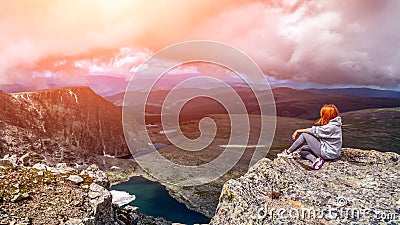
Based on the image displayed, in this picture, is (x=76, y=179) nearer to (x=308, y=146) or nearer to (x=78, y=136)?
(x=308, y=146)

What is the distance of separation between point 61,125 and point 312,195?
442ft

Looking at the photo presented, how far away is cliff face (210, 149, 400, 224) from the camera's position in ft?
32.5

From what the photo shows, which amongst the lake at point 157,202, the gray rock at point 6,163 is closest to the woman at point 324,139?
→ the gray rock at point 6,163

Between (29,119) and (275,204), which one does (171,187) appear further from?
(275,204)

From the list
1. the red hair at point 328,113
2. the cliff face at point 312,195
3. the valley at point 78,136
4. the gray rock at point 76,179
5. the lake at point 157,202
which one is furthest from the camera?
the valley at point 78,136

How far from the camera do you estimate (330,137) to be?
1339 centimetres

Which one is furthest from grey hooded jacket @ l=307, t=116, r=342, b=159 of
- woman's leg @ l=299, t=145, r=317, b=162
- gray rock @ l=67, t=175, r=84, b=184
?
gray rock @ l=67, t=175, r=84, b=184

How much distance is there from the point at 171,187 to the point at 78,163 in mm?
42536

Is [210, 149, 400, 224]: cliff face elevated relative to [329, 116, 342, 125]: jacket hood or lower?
lower

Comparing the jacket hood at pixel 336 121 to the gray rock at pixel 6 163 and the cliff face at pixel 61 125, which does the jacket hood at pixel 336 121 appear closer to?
the gray rock at pixel 6 163

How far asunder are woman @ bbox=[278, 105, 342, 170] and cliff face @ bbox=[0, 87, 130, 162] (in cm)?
11253

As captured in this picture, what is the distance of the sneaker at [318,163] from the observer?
1335cm

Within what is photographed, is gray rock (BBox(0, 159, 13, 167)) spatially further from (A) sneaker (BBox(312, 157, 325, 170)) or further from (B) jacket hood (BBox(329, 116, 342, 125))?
(B) jacket hood (BBox(329, 116, 342, 125))

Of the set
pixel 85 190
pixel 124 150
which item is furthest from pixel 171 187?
pixel 85 190
